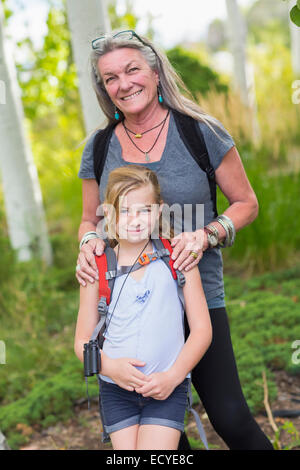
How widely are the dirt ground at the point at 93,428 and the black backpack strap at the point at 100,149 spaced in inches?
66.7

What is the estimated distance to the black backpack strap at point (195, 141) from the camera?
→ 7.39 ft

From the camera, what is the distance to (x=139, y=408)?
81.7 inches

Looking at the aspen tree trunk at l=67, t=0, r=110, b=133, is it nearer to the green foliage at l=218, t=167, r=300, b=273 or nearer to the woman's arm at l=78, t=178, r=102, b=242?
the woman's arm at l=78, t=178, r=102, b=242

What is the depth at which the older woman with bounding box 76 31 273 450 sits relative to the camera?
224 centimetres

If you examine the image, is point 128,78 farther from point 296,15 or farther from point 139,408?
point 139,408

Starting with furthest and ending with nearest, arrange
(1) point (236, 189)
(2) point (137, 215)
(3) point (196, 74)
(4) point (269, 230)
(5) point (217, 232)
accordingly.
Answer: (3) point (196, 74) → (4) point (269, 230) → (1) point (236, 189) → (5) point (217, 232) → (2) point (137, 215)

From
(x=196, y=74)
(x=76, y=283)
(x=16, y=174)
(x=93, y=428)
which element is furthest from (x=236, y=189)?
(x=196, y=74)

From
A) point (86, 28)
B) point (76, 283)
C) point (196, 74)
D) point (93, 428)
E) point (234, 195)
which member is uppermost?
point (196, 74)

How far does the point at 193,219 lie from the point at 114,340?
1.96ft

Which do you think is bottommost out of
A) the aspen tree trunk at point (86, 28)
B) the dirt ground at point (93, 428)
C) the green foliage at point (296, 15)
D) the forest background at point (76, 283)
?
the dirt ground at point (93, 428)

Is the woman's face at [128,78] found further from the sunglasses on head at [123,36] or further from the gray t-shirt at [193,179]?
the gray t-shirt at [193,179]

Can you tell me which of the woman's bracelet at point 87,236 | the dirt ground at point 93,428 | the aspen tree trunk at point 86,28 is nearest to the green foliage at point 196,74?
the aspen tree trunk at point 86,28

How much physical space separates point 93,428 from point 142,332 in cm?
173

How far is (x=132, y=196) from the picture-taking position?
2.12 meters
